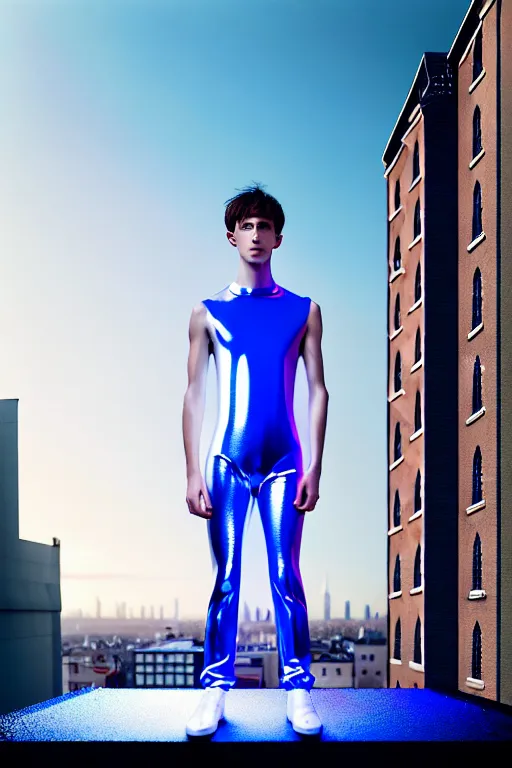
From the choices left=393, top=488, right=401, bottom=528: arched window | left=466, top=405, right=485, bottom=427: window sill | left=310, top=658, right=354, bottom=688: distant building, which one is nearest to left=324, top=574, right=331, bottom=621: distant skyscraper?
left=310, top=658, right=354, bottom=688: distant building

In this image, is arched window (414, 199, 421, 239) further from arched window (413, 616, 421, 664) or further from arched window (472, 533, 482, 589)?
arched window (413, 616, 421, 664)

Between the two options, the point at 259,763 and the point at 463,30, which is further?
the point at 463,30

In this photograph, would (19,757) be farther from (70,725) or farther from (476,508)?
(476,508)

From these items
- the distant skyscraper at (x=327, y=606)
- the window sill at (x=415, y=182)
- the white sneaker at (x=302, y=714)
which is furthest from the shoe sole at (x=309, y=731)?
the window sill at (x=415, y=182)

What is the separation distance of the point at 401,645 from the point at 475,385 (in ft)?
8.85

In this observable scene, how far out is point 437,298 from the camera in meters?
7.86

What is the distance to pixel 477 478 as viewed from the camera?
715 centimetres

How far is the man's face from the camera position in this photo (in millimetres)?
4086

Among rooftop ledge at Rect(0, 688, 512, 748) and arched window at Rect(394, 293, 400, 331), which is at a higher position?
arched window at Rect(394, 293, 400, 331)

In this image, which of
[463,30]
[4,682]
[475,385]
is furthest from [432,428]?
[4,682]

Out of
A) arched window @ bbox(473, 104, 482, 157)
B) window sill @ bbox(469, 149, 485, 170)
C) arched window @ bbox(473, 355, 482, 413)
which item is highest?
arched window @ bbox(473, 104, 482, 157)

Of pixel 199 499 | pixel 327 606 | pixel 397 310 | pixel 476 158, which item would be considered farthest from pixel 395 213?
pixel 199 499

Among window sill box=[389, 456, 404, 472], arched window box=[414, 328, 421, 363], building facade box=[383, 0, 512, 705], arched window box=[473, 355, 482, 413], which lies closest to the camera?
building facade box=[383, 0, 512, 705]

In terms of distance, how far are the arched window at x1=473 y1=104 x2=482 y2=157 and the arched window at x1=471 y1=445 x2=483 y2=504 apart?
7.60 feet
